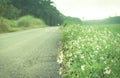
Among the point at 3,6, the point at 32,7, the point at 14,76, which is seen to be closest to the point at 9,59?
the point at 14,76

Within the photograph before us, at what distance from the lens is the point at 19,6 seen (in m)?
79.1

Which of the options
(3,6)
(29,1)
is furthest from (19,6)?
(3,6)

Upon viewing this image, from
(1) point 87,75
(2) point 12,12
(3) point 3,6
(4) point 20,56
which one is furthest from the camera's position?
(2) point 12,12

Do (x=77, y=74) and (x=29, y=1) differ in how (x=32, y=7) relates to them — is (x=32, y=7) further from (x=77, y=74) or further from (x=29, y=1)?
(x=77, y=74)

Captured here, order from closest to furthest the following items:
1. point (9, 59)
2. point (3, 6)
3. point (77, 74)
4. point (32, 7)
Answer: point (77, 74) < point (9, 59) < point (3, 6) < point (32, 7)

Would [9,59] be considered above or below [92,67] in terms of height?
below

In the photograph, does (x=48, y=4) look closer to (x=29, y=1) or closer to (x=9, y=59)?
(x=29, y=1)

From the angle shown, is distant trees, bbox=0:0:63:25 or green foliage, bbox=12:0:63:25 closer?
distant trees, bbox=0:0:63:25

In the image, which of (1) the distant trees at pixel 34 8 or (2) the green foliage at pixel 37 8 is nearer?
(1) the distant trees at pixel 34 8

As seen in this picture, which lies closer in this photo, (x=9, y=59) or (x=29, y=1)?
(x=9, y=59)

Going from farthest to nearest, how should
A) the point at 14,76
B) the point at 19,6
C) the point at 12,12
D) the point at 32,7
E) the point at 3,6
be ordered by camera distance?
the point at 32,7
the point at 19,6
the point at 12,12
the point at 3,6
the point at 14,76

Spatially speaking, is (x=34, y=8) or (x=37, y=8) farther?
(x=37, y=8)

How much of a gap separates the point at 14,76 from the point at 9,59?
8.95 ft

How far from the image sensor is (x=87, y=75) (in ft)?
18.4
